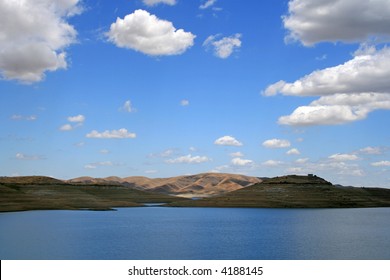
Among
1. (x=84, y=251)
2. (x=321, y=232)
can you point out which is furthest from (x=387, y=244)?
(x=84, y=251)

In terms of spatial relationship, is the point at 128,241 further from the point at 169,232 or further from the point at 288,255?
the point at 288,255

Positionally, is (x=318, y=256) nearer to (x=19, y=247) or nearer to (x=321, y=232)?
(x=321, y=232)

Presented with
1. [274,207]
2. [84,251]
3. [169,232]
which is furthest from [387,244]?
[274,207]

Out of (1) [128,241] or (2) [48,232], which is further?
(2) [48,232]

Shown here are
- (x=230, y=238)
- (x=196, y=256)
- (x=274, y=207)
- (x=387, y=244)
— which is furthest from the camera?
(x=274, y=207)

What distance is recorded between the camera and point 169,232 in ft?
308

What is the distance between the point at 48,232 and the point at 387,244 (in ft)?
201

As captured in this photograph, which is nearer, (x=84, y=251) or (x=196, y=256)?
(x=196, y=256)

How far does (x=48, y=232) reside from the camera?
92.6 meters

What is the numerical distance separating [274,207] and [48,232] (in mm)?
123095
